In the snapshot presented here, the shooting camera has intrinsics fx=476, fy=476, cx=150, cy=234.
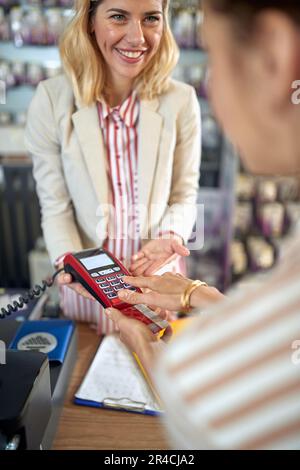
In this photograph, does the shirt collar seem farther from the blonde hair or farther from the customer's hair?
the customer's hair

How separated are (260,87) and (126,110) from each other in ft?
2.77

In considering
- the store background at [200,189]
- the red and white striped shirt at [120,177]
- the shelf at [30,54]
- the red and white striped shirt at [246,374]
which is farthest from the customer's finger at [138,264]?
the shelf at [30,54]

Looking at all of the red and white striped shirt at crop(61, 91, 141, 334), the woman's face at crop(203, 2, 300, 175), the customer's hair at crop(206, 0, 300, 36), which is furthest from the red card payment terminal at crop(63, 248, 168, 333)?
the customer's hair at crop(206, 0, 300, 36)

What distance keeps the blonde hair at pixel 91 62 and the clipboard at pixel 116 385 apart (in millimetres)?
665

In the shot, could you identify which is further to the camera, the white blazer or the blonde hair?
the white blazer

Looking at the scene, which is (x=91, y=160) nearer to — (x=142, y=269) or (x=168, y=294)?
(x=142, y=269)

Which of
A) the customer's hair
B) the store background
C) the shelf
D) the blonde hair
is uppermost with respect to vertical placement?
the customer's hair

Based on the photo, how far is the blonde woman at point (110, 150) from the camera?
126cm

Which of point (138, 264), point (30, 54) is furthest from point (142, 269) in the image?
point (30, 54)

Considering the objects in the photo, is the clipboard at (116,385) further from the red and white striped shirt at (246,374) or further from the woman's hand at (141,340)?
the red and white striped shirt at (246,374)

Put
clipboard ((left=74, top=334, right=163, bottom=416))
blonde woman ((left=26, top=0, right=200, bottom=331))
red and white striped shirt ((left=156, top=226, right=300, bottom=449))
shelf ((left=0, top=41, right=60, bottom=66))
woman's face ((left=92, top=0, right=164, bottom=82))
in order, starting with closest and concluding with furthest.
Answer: red and white striped shirt ((left=156, top=226, right=300, bottom=449)) → clipboard ((left=74, top=334, right=163, bottom=416)) → woman's face ((left=92, top=0, right=164, bottom=82)) → blonde woman ((left=26, top=0, right=200, bottom=331)) → shelf ((left=0, top=41, right=60, bottom=66))

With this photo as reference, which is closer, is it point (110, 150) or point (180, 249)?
point (180, 249)

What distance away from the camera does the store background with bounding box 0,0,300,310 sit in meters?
2.73

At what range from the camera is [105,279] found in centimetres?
98
